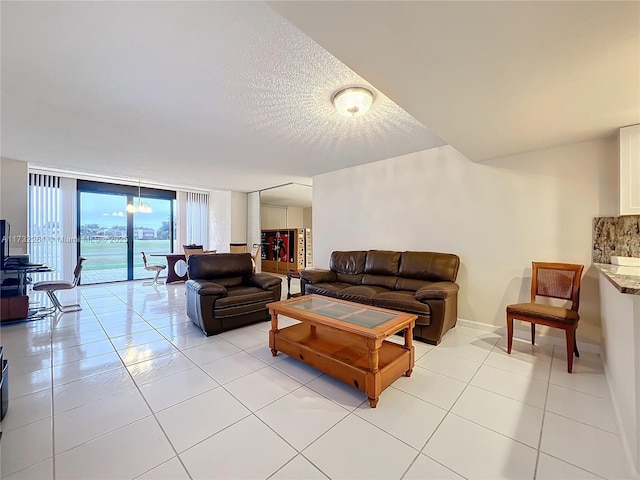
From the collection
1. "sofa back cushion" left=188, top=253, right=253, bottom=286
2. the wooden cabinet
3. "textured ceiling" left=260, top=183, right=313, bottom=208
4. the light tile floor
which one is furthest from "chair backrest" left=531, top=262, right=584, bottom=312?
the wooden cabinet

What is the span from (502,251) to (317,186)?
3540 millimetres

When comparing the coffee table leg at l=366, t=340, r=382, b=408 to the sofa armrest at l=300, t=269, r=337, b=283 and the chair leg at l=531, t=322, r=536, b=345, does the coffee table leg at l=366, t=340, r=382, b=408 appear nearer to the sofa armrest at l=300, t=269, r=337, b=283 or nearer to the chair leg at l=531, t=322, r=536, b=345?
the chair leg at l=531, t=322, r=536, b=345

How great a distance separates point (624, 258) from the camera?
238 centimetres

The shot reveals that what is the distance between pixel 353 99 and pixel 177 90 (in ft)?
5.15

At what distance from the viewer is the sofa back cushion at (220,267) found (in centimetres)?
370

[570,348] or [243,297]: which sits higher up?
[243,297]

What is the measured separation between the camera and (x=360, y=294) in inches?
132

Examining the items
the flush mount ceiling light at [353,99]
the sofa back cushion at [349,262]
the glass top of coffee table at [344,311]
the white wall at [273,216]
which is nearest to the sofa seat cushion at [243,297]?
the glass top of coffee table at [344,311]

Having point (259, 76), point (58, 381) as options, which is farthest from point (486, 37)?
point (58, 381)

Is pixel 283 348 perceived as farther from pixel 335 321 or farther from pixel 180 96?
pixel 180 96

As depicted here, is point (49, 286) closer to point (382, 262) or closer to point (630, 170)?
point (382, 262)

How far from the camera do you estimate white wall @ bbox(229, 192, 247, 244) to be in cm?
776

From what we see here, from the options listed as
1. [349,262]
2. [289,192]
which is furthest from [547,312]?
[289,192]

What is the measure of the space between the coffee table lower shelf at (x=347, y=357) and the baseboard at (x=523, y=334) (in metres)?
1.76
